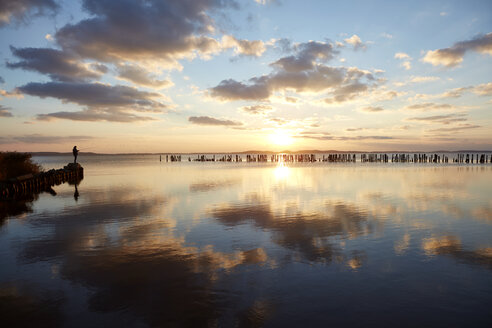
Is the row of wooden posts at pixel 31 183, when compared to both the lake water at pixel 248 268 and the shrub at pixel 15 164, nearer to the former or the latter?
the shrub at pixel 15 164

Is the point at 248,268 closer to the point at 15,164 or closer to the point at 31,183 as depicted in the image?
the point at 31,183

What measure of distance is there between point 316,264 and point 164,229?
7688 millimetres

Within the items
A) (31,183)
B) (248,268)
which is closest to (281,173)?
(31,183)

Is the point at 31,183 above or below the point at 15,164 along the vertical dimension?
below

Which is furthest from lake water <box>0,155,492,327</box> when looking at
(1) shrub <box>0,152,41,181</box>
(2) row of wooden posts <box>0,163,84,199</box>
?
(1) shrub <box>0,152,41,181</box>

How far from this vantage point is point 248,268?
30.1 feet

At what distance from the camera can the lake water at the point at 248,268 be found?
6.65 meters

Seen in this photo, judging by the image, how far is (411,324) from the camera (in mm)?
6312

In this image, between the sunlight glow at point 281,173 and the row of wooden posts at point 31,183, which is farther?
the sunlight glow at point 281,173

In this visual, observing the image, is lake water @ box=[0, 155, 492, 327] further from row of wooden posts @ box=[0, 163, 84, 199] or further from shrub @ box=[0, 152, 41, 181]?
shrub @ box=[0, 152, 41, 181]

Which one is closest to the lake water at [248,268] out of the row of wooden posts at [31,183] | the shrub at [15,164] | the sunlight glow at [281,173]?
the row of wooden posts at [31,183]

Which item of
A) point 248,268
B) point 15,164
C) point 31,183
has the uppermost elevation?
point 15,164

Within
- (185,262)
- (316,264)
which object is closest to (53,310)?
(185,262)

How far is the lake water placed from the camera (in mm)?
6648
